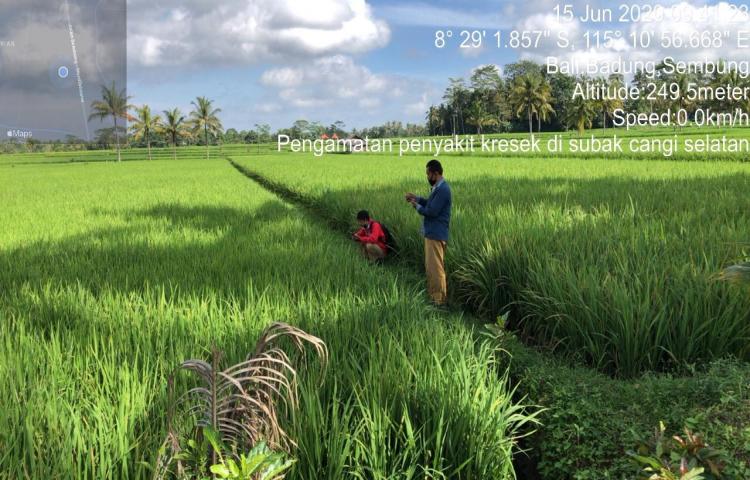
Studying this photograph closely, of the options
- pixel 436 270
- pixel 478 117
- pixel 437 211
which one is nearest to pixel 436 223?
pixel 437 211

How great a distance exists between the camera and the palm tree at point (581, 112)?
176 ft

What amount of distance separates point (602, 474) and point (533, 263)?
225cm

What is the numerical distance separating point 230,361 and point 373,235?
Answer: 3.80 metres

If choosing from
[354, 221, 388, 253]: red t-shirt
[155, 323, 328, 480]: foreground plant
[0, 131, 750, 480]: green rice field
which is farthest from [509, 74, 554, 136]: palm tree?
[155, 323, 328, 480]: foreground plant

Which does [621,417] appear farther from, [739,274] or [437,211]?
[437,211]

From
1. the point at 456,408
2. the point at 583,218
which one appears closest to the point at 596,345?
the point at 456,408

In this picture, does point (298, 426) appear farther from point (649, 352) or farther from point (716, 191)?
point (716, 191)

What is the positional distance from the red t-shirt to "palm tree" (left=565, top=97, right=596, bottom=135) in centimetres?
5315

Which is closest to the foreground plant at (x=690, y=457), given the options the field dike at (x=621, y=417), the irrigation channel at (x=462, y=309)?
the field dike at (x=621, y=417)

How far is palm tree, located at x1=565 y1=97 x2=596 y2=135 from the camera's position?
176 ft

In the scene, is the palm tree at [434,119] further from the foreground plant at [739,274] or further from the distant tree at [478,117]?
the foreground plant at [739,274]

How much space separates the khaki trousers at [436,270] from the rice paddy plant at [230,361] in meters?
0.73

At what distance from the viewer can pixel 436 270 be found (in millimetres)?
4754

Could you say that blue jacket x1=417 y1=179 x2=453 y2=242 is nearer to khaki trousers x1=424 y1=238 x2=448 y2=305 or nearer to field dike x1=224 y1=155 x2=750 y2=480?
khaki trousers x1=424 y1=238 x2=448 y2=305
